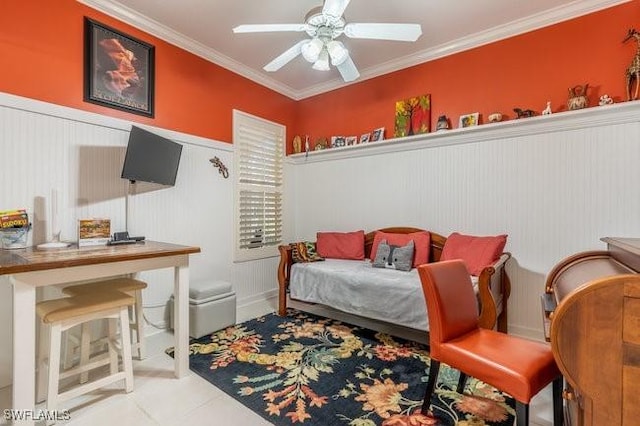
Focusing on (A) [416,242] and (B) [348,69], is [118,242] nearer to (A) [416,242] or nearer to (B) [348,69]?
(B) [348,69]

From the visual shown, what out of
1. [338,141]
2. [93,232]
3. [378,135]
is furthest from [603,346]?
[338,141]

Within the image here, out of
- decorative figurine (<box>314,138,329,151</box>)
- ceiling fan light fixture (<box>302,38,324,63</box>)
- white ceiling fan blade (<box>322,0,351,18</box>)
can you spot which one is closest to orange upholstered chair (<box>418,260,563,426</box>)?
white ceiling fan blade (<box>322,0,351,18</box>)

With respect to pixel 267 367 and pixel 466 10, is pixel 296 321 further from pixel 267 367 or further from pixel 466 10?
pixel 466 10

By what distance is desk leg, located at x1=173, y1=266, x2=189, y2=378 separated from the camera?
2086 millimetres

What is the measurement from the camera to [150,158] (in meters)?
2.53

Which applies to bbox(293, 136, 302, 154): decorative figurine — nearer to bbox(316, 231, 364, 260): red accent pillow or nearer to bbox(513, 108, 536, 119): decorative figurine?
bbox(316, 231, 364, 260): red accent pillow

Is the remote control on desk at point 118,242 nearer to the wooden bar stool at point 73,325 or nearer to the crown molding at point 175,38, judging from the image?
the wooden bar stool at point 73,325

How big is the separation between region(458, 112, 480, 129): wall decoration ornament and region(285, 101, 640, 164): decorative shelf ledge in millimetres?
109

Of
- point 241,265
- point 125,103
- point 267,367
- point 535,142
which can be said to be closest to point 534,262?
point 535,142

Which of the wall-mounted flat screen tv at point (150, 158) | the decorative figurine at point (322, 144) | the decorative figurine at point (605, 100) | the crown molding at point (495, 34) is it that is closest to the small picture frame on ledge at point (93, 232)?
the wall-mounted flat screen tv at point (150, 158)

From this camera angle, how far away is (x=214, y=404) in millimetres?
1823

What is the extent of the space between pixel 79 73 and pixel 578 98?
4.04m

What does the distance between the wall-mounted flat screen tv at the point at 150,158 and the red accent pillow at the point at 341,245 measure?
1.80 m

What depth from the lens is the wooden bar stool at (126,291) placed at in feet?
6.47
